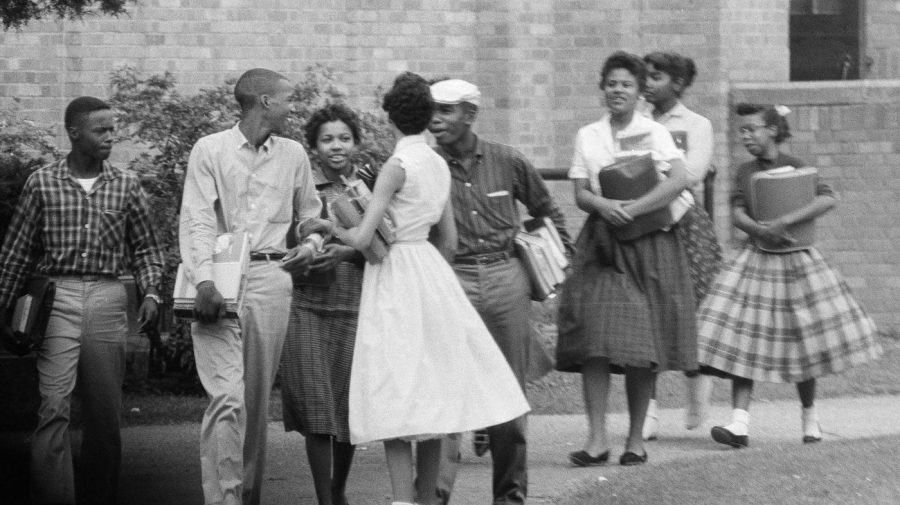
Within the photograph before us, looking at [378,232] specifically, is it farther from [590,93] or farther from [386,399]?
[590,93]

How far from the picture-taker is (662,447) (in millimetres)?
8570

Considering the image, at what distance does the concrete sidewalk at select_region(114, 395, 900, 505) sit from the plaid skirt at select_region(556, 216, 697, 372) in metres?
0.60

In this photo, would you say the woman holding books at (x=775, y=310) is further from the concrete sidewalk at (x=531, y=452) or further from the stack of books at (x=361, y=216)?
the stack of books at (x=361, y=216)

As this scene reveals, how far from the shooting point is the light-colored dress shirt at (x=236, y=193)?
6.52m

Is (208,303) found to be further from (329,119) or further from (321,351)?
(329,119)

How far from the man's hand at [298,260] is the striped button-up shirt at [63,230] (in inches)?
30.8

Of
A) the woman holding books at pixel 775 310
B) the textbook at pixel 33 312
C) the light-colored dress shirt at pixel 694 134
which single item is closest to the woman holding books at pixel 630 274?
Answer: the woman holding books at pixel 775 310

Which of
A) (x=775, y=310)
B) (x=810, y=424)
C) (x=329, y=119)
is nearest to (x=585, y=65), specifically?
(x=775, y=310)

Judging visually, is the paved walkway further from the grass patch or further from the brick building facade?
the brick building facade

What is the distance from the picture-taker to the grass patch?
21.4 ft

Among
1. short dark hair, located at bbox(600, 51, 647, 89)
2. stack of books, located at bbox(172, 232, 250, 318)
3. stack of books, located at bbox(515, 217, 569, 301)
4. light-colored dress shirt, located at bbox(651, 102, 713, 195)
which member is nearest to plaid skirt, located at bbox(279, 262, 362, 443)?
stack of books, located at bbox(172, 232, 250, 318)

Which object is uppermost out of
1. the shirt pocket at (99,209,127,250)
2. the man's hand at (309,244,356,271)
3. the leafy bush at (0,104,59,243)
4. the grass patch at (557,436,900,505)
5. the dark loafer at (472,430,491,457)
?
the leafy bush at (0,104,59,243)

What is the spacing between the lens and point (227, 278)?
6410mm

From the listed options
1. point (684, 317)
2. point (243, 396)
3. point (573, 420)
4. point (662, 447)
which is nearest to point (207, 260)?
point (243, 396)
